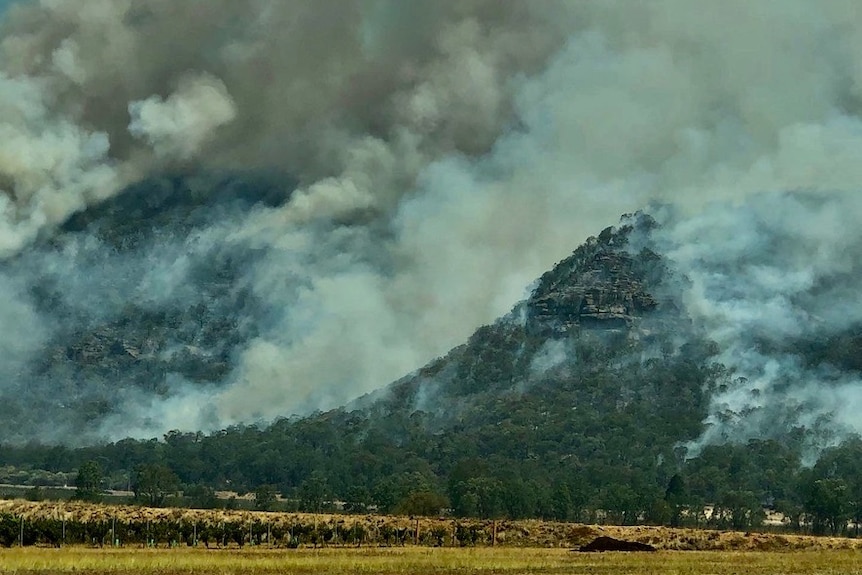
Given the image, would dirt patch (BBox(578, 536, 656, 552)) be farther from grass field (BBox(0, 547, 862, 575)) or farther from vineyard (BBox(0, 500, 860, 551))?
grass field (BBox(0, 547, 862, 575))

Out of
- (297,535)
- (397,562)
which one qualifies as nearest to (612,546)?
(297,535)

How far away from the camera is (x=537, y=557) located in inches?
4926

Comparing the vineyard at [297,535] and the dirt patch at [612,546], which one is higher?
the vineyard at [297,535]

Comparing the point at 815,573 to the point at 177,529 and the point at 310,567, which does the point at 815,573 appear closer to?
the point at 310,567

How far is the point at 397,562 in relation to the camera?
11138 centimetres

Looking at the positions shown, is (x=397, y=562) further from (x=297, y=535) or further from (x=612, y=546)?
(x=297, y=535)

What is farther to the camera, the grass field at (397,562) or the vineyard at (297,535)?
the vineyard at (297,535)

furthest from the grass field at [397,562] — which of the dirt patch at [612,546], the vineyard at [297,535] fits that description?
the vineyard at [297,535]

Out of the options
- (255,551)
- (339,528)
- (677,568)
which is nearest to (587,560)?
(677,568)

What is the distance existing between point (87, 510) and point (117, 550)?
73.1m

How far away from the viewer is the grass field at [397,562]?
9812cm

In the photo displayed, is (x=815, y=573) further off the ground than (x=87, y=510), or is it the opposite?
(x=87, y=510)

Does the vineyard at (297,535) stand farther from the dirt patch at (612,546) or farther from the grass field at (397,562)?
the grass field at (397,562)

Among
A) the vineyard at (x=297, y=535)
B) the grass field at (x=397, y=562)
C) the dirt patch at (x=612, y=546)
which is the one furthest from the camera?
the dirt patch at (x=612, y=546)
